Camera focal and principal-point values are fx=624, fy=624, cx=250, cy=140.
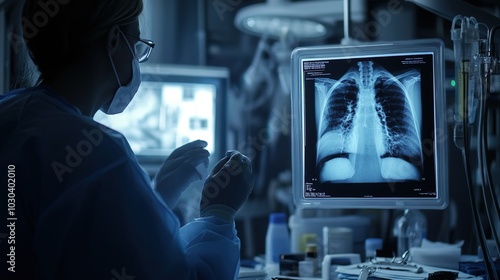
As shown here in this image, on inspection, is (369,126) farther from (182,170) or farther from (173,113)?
(173,113)

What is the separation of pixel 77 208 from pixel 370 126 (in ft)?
2.53

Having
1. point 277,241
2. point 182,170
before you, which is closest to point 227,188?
point 182,170

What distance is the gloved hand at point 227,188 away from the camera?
1227 mm

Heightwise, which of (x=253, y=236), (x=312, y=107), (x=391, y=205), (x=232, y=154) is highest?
(x=312, y=107)

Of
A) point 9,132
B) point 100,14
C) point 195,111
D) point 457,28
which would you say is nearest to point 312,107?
point 457,28

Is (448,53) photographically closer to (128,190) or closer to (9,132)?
(128,190)

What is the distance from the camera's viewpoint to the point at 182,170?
1.46 meters

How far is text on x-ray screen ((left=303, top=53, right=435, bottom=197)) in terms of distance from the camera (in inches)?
58.1

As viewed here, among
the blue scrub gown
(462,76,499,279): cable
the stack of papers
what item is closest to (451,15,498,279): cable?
(462,76,499,279): cable

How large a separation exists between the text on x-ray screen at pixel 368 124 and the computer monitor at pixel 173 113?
1.05 m

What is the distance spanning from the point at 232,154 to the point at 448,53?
0.74 metres

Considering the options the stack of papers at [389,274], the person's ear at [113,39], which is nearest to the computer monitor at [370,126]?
the stack of papers at [389,274]

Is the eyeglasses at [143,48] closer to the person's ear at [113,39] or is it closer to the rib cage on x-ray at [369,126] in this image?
the person's ear at [113,39]

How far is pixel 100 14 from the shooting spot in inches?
45.3
